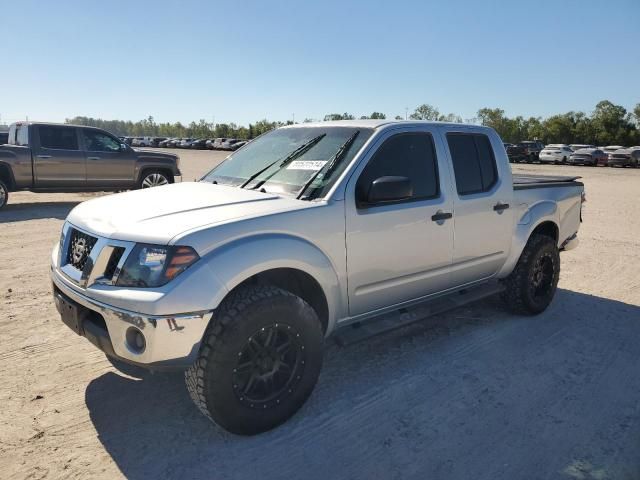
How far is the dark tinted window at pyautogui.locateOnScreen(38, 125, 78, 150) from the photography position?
10.9 meters

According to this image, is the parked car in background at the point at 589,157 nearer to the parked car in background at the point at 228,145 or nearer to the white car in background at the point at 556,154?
the white car in background at the point at 556,154

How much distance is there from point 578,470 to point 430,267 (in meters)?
1.65

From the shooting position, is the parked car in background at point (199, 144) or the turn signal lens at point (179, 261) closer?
the turn signal lens at point (179, 261)

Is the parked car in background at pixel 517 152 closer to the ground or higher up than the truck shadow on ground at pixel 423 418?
higher up

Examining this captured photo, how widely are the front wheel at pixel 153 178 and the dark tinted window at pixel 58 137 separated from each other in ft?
5.54

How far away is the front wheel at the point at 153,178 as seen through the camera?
484 inches

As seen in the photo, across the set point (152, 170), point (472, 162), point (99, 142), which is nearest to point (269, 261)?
point (472, 162)

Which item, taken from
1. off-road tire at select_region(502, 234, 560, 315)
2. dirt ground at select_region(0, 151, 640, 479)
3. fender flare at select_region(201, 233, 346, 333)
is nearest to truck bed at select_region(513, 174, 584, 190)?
off-road tire at select_region(502, 234, 560, 315)

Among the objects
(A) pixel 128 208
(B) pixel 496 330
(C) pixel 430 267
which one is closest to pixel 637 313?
(B) pixel 496 330

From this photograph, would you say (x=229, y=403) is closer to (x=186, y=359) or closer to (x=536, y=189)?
(x=186, y=359)

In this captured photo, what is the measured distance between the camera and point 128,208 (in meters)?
3.11

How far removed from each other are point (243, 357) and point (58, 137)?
34.0ft

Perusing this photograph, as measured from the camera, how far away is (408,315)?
382 centimetres

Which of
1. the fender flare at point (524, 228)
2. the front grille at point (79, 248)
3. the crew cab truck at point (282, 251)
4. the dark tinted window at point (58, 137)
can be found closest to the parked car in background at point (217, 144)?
the dark tinted window at point (58, 137)
